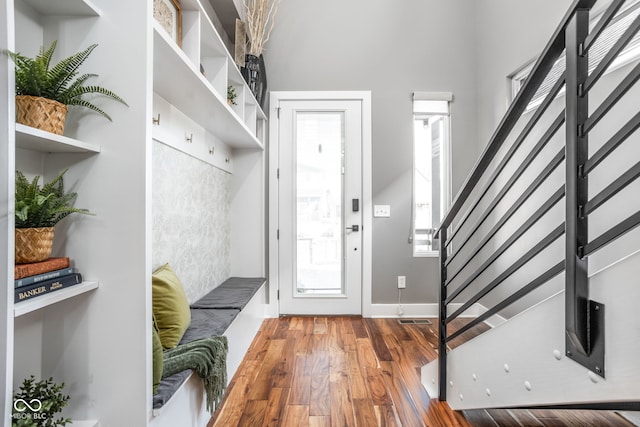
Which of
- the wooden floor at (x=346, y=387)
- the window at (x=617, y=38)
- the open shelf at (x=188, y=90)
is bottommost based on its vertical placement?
the wooden floor at (x=346, y=387)

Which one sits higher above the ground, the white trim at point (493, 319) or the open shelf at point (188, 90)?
the open shelf at point (188, 90)

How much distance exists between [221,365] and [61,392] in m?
0.63

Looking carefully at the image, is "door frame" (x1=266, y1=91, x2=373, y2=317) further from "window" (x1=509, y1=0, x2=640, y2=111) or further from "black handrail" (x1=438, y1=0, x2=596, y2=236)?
"black handrail" (x1=438, y1=0, x2=596, y2=236)

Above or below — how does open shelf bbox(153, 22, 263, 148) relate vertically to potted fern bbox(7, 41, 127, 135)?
above

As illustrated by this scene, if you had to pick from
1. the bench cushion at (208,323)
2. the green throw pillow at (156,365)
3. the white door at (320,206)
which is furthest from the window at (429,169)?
the green throw pillow at (156,365)

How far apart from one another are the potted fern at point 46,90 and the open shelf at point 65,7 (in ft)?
0.42

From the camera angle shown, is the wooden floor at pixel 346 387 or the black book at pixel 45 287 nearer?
the black book at pixel 45 287

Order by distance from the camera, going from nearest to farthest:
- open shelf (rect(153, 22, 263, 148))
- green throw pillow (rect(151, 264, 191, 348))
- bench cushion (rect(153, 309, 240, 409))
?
bench cushion (rect(153, 309, 240, 409)), open shelf (rect(153, 22, 263, 148)), green throw pillow (rect(151, 264, 191, 348))

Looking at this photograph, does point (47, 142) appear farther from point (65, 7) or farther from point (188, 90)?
point (188, 90)

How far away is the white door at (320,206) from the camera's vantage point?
341 cm

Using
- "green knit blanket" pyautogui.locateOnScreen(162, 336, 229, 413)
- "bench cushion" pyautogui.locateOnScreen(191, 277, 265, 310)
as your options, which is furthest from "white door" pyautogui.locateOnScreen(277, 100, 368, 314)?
"green knit blanket" pyautogui.locateOnScreen(162, 336, 229, 413)

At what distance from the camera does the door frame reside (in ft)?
11.1

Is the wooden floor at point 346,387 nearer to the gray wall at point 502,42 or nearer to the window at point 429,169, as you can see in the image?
the window at point 429,169

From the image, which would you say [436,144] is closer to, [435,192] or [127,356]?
[435,192]
